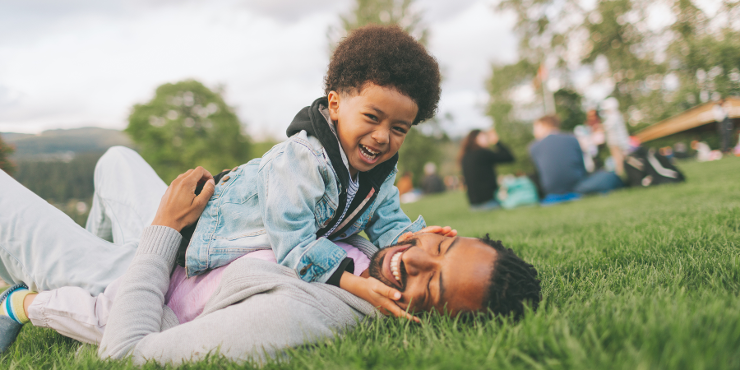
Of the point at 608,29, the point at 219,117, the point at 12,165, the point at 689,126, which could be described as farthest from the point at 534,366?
the point at 219,117

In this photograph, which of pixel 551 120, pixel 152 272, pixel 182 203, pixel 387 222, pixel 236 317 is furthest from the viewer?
pixel 551 120

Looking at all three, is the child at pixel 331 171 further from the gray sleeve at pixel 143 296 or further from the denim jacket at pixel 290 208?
the gray sleeve at pixel 143 296

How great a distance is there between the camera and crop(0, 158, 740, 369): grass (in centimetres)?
113

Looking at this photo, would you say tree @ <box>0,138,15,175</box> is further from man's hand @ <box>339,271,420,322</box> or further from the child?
man's hand @ <box>339,271,420,322</box>

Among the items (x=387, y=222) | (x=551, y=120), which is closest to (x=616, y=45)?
(x=551, y=120)

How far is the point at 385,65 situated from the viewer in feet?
6.95

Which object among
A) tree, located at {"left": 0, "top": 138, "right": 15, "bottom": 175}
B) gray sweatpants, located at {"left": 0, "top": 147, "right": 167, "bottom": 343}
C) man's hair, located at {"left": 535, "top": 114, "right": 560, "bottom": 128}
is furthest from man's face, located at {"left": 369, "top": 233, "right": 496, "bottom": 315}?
man's hair, located at {"left": 535, "top": 114, "right": 560, "bottom": 128}

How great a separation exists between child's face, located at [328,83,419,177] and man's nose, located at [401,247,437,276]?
0.65 m

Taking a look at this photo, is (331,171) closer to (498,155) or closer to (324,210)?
(324,210)

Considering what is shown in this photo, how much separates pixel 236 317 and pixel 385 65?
147 centimetres

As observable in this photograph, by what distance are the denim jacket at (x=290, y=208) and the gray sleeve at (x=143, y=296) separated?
0.40ft

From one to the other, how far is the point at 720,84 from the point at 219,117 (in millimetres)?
35777

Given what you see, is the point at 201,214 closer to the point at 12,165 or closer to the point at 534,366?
the point at 534,366

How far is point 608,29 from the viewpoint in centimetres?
2469
